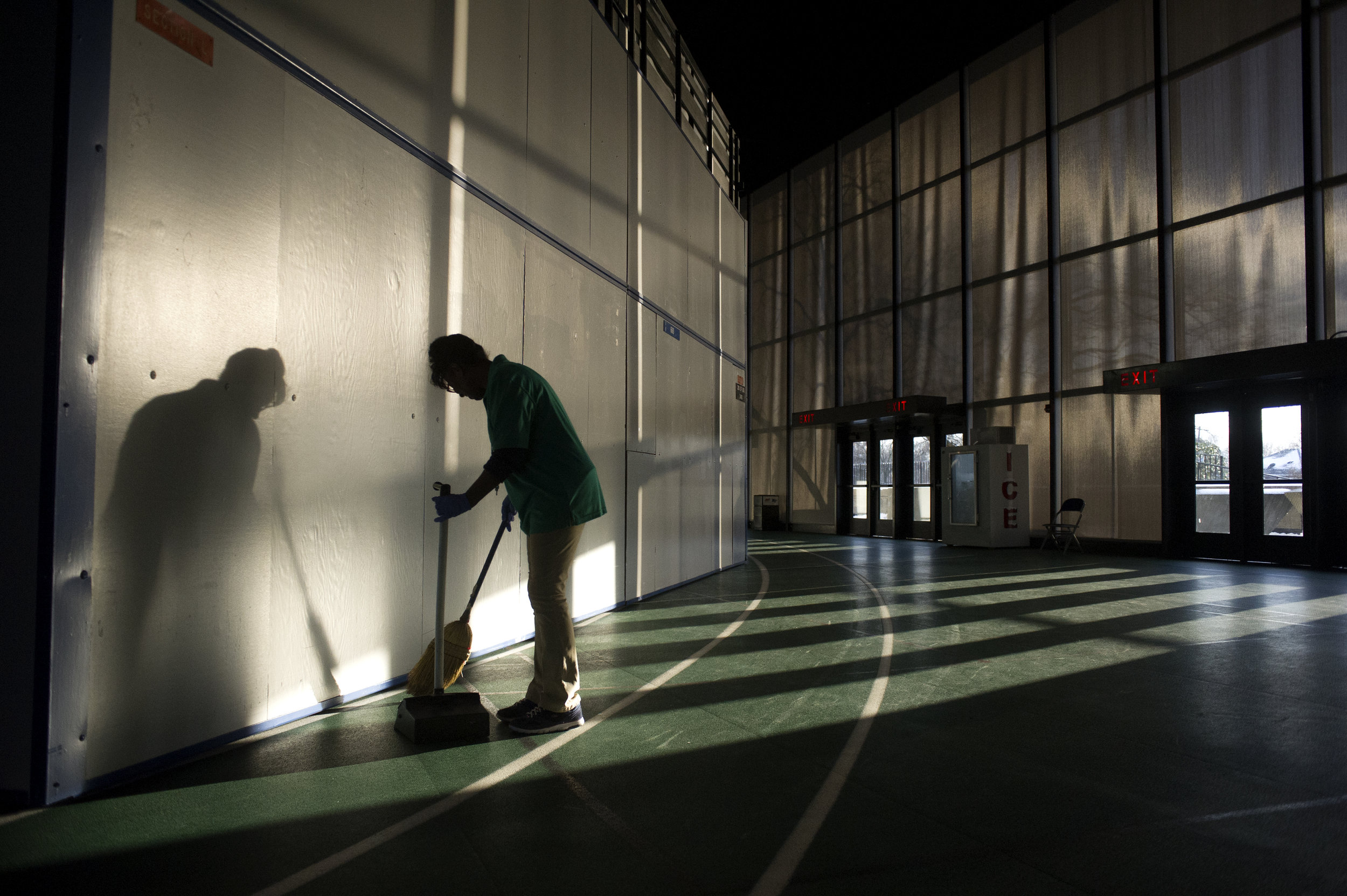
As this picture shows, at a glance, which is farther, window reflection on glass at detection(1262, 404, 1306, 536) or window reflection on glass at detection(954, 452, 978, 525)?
window reflection on glass at detection(954, 452, 978, 525)

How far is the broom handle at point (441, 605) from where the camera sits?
11.6 feet

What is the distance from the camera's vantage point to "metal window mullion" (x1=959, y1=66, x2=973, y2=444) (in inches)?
676

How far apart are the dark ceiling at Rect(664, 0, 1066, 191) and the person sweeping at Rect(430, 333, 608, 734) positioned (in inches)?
509

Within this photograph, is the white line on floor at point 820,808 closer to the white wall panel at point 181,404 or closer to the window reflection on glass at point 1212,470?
the white wall panel at point 181,404

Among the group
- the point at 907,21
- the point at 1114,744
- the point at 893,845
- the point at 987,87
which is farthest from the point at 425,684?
the point at 987,87

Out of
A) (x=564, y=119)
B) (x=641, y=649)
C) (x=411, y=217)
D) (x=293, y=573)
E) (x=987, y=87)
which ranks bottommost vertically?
(x=641, y=649)

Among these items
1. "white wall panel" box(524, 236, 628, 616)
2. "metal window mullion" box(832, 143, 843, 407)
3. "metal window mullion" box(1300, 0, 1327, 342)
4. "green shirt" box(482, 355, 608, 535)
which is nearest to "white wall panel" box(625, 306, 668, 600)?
"white wall panel" box(524, 236, 628, 616)

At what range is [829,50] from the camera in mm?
16344

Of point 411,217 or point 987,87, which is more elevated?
point 987,87

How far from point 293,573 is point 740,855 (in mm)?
2618

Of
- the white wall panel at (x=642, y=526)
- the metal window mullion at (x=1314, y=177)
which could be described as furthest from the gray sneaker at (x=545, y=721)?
the metal window mullion at (x=1314, y=177)

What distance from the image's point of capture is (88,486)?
2684mm

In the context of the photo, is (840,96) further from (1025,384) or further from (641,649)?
(641,649)

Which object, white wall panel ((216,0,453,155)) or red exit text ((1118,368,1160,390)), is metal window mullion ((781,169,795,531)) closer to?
red exit text ((1118,368,1160,390))
